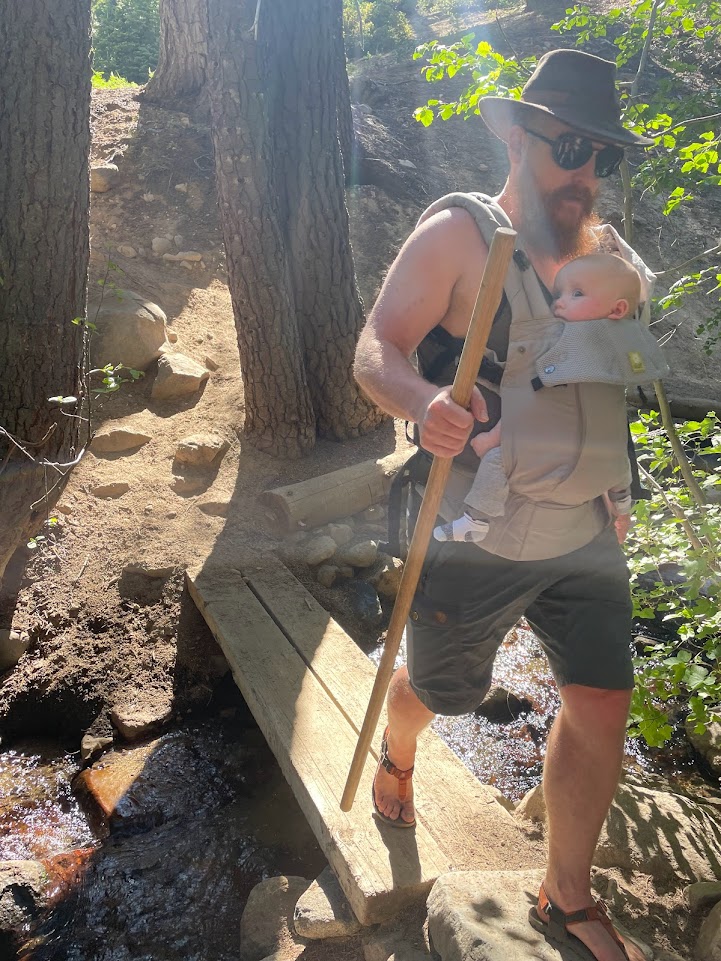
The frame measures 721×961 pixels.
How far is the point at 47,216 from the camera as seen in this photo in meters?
3.45

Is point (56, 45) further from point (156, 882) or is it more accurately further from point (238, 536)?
point (156, 882)

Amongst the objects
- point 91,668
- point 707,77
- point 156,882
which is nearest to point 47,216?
point 91,668

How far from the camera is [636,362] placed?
1.83m

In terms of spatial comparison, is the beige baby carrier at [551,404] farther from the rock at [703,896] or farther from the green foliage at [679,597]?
the rock at [703,896]

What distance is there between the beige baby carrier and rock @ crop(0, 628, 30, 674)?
2.78 meters

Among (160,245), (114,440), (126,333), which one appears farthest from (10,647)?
(160,245)

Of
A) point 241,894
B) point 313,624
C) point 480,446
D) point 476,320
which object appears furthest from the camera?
point 313,624

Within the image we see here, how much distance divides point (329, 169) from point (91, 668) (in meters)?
3.43

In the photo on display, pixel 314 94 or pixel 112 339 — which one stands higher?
pixel 314 94

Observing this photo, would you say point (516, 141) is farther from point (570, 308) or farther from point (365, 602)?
point (365, 602)

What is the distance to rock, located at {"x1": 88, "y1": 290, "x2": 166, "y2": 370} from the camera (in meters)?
5.25

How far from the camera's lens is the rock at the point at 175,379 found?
5277mm

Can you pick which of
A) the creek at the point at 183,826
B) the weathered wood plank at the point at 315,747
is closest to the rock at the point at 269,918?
the creek at the point at 183,826

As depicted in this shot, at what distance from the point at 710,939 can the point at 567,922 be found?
57cm
